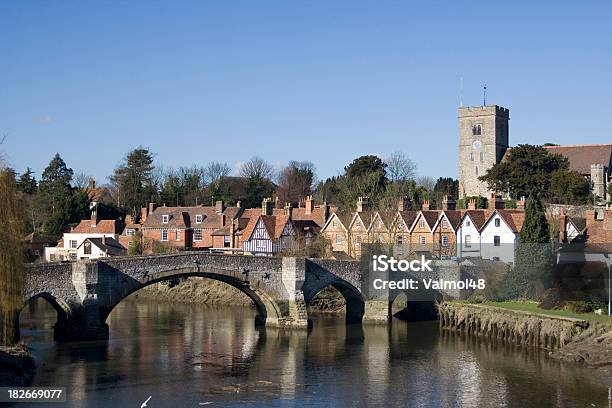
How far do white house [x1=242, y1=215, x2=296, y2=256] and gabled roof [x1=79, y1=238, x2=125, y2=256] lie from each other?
13.2 meters

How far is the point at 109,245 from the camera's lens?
77438mm

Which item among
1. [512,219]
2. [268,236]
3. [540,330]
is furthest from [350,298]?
[512,219]

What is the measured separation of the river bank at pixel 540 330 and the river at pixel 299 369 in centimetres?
99

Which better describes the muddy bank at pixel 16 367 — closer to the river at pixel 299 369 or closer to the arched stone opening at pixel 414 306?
the river at pixel 299 369

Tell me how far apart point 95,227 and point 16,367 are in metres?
46.9

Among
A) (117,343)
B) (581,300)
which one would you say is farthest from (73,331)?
(581,300)

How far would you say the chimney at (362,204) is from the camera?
72.0m

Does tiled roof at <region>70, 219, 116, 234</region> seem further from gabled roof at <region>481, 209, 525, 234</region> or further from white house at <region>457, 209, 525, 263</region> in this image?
gabled roof at <region>481, 209, 525, 234</region>

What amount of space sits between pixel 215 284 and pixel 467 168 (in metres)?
40.3

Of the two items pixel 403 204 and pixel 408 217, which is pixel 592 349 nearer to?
pixel 408 217

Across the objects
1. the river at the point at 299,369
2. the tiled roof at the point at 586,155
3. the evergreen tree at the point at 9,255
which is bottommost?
the river at the point at 299,369

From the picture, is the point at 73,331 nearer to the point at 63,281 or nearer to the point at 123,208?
the point at 63,281

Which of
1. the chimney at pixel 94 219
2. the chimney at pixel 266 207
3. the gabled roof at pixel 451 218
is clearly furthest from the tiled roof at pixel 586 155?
the chimney at pixel 94 219

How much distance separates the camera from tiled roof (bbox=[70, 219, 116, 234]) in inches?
3191
